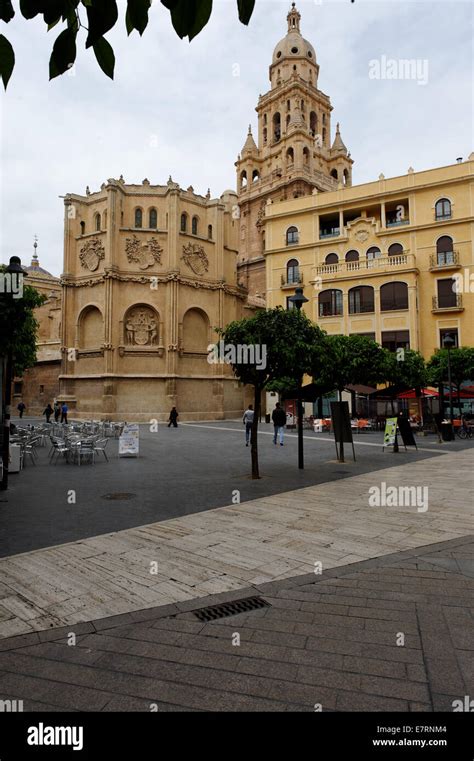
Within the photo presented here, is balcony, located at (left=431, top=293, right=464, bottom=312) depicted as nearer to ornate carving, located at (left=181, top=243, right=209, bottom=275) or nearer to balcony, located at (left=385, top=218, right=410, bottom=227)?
balcony, located at (left=385, top=218, right=410, bottom=227)

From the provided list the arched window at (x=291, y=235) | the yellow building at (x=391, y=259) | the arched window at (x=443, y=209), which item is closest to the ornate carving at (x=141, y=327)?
the yellow building at (x=391, y=259)

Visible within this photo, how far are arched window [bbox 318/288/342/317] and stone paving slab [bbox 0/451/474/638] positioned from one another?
29860mm

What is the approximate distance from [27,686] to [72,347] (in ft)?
129

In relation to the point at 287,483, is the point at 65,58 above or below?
above

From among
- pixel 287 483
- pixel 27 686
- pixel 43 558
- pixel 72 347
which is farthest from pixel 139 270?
pixel 27 686

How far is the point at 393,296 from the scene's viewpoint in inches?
1372

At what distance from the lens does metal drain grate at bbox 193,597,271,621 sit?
3902 mm

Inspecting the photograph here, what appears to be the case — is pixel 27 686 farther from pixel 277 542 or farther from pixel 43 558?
pixel 277 542

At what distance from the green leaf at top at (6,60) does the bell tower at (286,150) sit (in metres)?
54.6

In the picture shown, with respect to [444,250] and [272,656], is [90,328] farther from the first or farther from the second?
[272,656]

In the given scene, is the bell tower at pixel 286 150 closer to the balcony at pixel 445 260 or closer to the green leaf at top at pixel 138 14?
the balcony at pixel 445 260

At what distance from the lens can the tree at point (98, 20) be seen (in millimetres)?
1892

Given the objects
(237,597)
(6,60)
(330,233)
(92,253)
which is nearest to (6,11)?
(6,60)

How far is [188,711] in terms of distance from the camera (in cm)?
260
